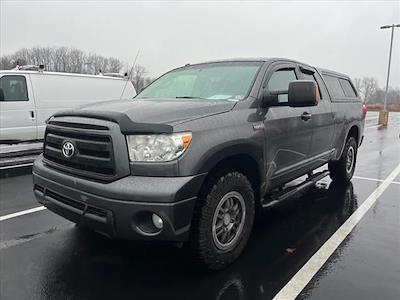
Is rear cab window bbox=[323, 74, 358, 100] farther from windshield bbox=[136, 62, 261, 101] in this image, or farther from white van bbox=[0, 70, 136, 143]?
white van bbox=[0, 70, 136, 143]

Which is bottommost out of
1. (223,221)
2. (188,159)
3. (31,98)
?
(223,221)

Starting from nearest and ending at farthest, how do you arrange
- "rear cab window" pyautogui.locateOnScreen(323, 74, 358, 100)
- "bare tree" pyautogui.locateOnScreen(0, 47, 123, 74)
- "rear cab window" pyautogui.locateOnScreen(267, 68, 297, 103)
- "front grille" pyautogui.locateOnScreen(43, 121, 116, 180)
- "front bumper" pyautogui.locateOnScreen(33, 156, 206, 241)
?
"front bumper" pyautogui.locateOnScreen(33, 156, 206, 241)
"front grille" pyautogui.locateOnScreen(43, 121, 116, 180)
"rear cab window" pyautogui.locateOnScreen(267, 68, 297, 103)
"rear cab window" pyautogui.locateOnScreen(323, 74, 358, 100)
"bare tree" pyautogui.locateOnScreen(0, 47, 123, 74)

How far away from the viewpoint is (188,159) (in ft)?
9.00

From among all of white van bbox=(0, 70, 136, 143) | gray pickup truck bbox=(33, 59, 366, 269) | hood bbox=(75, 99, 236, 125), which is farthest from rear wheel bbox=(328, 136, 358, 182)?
white van bbox=(0, 70, 136, 143)

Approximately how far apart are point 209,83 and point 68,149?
1.70m

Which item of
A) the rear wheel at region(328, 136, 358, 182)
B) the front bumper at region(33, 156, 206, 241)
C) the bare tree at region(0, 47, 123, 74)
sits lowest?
the rear wheel at region(328, 136, 358, 182)

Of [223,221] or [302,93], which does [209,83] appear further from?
[223,221]

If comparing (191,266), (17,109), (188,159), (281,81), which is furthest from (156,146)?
(17,109)

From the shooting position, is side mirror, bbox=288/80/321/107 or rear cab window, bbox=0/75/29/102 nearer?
side mirror, bbox=288/80/321/107

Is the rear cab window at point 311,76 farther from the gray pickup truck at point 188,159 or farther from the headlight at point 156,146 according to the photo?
the headlight at point 156,146

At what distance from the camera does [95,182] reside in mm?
2828

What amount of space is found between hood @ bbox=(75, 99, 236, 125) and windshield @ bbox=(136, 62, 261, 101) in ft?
1.27

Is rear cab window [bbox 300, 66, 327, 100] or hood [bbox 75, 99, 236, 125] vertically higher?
rear cab window [bbox 300, 66, 327, 100]

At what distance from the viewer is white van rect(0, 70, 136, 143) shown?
883cm
